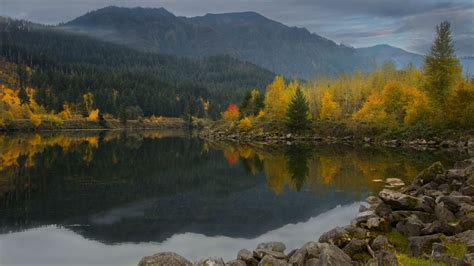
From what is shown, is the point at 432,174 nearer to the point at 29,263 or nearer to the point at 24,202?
the point at 29,263

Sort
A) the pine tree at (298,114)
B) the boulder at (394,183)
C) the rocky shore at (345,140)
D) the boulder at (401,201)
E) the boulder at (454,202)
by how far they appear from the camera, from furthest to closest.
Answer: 1. the pine tree at (298,114)
2. the rocky shore at (345,140)
3. the boulder at (394,183)
4. the boulder at (401,201)
5. the boulder at (454,202)

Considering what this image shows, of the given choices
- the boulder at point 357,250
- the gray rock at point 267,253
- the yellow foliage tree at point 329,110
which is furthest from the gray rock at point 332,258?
the yellow foliage tree at point 329,110

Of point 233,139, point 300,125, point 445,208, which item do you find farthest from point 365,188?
point 233,139

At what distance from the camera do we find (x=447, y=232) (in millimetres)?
19188

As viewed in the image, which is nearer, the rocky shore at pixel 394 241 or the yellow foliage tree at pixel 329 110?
the rocky shore at pixel 394 241

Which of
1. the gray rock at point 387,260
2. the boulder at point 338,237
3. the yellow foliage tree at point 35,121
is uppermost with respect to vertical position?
the gray rock at point 387,260

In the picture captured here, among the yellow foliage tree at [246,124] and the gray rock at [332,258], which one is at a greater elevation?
the gray rock at [332,258]

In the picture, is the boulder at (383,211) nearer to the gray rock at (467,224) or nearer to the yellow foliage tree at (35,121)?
the gray rock at (467,224)

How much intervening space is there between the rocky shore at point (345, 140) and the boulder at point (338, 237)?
58.9m

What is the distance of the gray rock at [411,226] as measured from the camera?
21.3m

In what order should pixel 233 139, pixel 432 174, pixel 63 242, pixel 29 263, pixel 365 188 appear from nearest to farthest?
1. pixel 29 263
2. pixel 63 242
3. pixel 432 174
4. pixel 365 188
5. pixel 233 139

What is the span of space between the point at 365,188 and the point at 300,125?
7965 centimetres

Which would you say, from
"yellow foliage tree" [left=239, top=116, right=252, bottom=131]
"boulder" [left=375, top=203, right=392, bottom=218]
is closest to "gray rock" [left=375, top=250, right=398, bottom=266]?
"boulder" [left=375, top=203, right=392, bottom=218]

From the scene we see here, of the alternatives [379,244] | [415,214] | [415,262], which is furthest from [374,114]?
[415,262]
